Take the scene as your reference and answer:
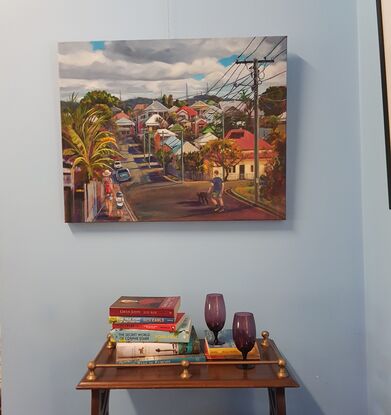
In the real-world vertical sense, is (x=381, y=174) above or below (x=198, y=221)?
above

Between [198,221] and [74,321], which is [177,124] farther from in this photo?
[74,321]

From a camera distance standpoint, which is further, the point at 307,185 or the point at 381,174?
the point at 307,185

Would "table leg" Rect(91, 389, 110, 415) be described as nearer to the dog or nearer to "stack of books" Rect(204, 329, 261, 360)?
"stack of books" Rect(204, 329, 261, 360)

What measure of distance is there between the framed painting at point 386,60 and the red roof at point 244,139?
0.41m

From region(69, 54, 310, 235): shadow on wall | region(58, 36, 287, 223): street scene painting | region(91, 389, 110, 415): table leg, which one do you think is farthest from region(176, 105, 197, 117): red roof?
region(91, 389, 110, 415): table leg

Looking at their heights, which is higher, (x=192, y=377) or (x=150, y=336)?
(x=150, y=336)

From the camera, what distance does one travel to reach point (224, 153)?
68.2 inches

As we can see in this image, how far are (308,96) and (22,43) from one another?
1086 mm

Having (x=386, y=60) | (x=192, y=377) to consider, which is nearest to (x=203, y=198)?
(x=192, y=377)

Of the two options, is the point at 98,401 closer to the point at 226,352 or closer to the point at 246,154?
the point at 226,352

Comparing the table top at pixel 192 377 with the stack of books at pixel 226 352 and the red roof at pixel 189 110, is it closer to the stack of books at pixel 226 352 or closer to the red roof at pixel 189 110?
the stack of books at pixel 226 352

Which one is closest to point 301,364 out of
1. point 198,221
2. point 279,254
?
point 279,254

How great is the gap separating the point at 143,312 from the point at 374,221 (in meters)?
0.87

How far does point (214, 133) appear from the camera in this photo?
5.67 feet
